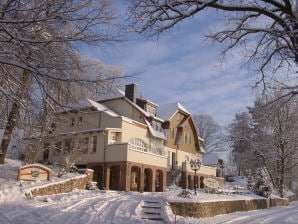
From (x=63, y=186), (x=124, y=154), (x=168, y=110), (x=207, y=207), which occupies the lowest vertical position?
(x=207, y=207)

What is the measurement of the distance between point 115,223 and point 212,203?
27.6 feet

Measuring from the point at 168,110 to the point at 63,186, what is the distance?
23.5 meters

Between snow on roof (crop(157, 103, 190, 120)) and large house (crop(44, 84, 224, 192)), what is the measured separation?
104mm

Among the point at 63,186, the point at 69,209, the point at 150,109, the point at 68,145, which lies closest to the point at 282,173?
the point at 150,109

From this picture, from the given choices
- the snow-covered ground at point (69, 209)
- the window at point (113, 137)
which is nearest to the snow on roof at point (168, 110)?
the window at point (113, 137)

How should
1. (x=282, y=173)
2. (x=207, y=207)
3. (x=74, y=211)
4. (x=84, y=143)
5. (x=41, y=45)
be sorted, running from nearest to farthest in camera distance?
(x=41, y=45), (x=74, y=211), (x=207, y=207), (x=84, y=143), (x=282, y=173)

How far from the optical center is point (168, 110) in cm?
4331

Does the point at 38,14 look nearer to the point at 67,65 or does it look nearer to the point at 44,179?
the point at 67,65

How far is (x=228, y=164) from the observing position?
8962cm

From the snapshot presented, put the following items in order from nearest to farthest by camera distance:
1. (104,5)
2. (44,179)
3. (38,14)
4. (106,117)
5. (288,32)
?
(38,14)
(104,5)
(288,32)
(44,179)
(106,117)

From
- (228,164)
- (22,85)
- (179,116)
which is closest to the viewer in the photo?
(22,85)

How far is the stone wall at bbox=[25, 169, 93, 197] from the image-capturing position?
18388 mm

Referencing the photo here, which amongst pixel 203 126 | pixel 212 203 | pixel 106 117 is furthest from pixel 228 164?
pixel 212 203

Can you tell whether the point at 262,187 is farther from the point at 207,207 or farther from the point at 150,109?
the point at 207,207
